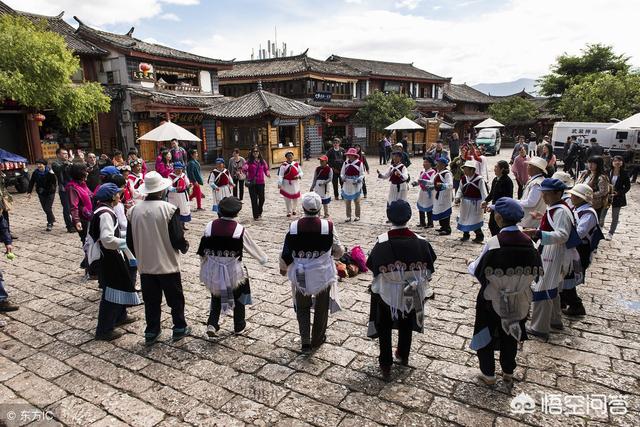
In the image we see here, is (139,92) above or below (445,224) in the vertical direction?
above

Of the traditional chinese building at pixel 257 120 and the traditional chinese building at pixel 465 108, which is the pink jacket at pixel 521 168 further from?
the traditional chinese building at pixel 465 108

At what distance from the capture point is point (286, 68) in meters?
30.3

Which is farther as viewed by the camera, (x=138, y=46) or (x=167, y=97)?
(x=138, y=46)

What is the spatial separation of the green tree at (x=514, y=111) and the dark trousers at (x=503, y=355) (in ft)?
129

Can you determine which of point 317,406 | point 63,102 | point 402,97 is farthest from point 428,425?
point 402,97

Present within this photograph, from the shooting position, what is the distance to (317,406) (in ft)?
11.5

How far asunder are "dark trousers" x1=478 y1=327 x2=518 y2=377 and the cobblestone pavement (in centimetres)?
19

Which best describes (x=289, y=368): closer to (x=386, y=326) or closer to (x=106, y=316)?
(x=386, y=326)

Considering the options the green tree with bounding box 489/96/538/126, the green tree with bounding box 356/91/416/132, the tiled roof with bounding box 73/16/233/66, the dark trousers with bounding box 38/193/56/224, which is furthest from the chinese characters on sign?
the green tree with bounding box 489/96/538/126

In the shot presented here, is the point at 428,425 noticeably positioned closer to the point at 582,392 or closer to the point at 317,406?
the point at 317,406

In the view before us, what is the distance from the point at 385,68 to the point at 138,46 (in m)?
23.2

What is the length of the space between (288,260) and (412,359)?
1619 mm

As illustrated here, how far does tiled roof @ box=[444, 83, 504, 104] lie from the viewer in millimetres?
42344

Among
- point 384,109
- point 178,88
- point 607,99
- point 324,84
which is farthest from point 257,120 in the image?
point 607,99
